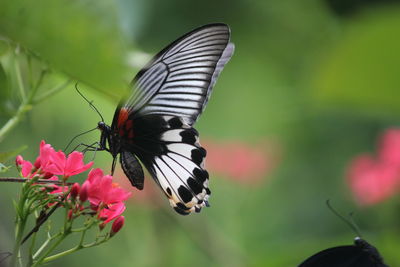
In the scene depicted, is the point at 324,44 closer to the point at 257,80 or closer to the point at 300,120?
the point at 300,120

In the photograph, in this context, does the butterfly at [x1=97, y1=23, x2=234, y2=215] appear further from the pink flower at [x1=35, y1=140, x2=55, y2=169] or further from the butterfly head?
the pink flower at [x1=35, y1=140, x2=55, y2=169]

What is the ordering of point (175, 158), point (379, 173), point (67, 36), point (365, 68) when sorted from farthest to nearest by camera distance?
point (379, 173)
point (365, 68)
point (175, 158)
point (67, 36)

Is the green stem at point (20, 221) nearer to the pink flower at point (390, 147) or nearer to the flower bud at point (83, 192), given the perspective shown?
the flower bud at point (83, 192)

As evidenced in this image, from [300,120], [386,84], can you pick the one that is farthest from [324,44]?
[386,84]

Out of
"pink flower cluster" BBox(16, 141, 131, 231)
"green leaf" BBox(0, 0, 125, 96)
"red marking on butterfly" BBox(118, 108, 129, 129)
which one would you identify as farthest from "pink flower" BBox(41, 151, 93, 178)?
"red marking on butterfly" BBox(118, 108, 129, 129)

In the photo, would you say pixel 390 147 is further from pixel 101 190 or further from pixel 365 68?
pixel 101 190

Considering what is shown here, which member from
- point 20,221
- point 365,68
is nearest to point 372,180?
point 365,68
